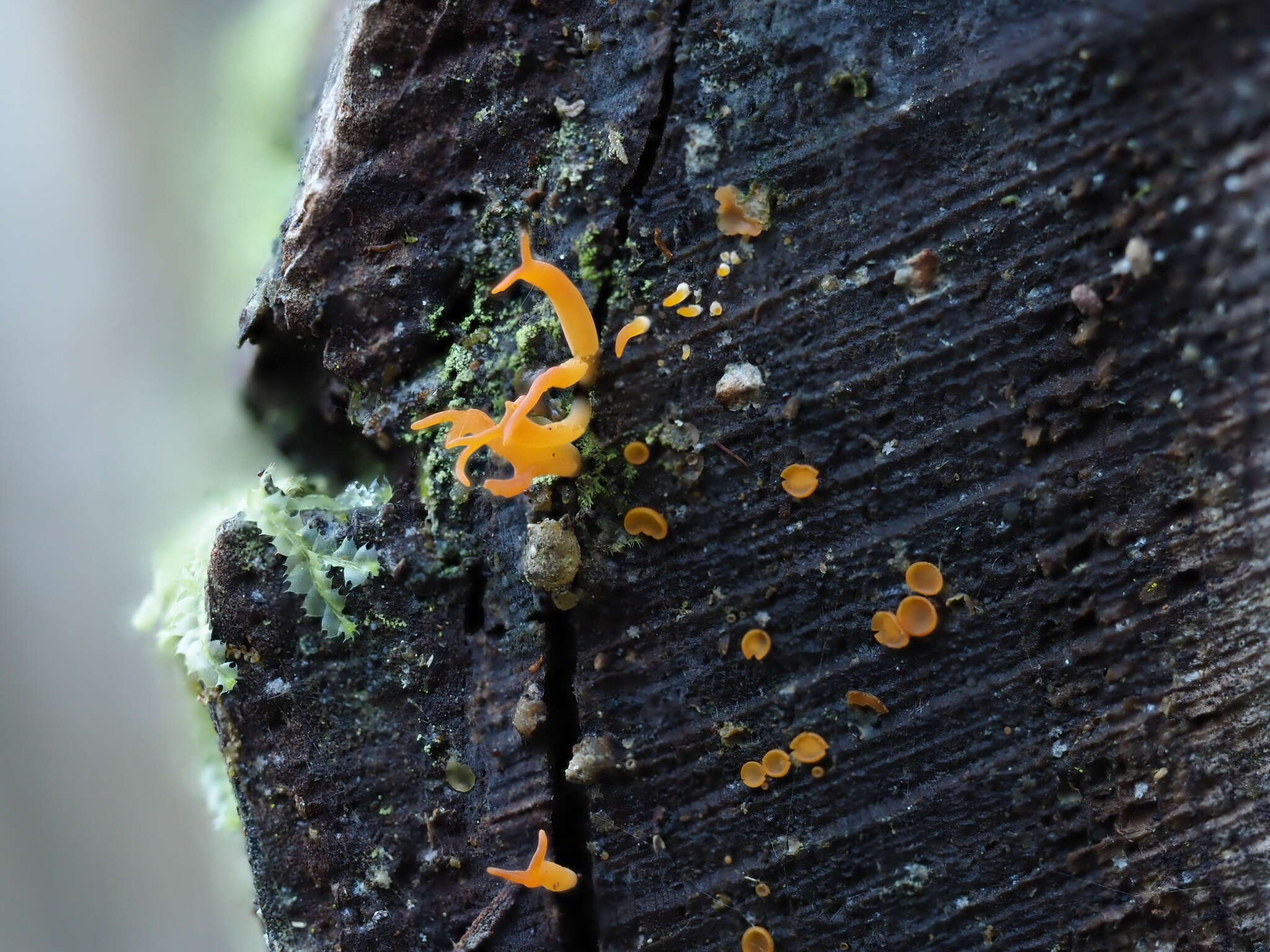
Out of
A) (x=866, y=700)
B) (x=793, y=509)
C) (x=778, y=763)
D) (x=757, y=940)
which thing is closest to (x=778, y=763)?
(x=778, y=763)

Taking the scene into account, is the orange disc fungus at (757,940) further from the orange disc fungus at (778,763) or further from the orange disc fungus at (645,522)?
the orange disc fungus at (645,522)

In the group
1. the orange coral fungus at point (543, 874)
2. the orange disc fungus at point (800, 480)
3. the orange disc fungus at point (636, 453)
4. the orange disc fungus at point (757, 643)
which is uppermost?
the orange disc fungus at point (636, 453)

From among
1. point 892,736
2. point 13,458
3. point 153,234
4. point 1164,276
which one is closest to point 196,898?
point 13,458

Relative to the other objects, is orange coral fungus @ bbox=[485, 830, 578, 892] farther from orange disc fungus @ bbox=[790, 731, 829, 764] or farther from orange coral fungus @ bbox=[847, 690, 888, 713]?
orange coral fungus @ bbox=[847, 690, 888, 713]

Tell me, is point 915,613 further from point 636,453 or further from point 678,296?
point 678,296

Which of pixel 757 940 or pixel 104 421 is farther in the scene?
pixel 104 421

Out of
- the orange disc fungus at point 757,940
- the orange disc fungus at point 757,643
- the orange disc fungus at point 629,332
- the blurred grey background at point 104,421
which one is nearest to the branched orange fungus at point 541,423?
the orange disc fungus at point 629,332

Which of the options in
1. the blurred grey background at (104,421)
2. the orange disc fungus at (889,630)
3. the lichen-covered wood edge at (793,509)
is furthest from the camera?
the blurred grey background at (104,421)
